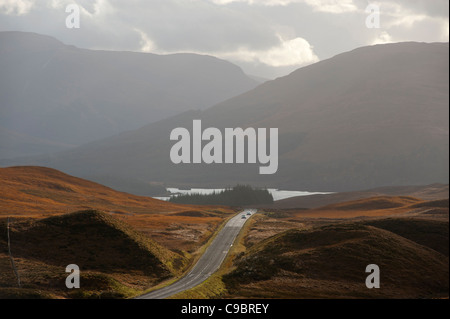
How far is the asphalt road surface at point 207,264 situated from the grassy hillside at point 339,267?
18.1 feet

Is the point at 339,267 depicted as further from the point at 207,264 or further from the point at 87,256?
the point at 87,256

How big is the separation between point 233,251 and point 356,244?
2884cm

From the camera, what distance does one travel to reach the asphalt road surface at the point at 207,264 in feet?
247

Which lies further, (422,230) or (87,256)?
(422,230)

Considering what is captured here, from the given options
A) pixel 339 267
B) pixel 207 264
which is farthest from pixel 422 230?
pixel 207 264

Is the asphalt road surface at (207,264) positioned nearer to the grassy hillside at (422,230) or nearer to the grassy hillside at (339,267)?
the grassy hillside at (339,267)

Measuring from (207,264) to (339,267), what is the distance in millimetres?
26632

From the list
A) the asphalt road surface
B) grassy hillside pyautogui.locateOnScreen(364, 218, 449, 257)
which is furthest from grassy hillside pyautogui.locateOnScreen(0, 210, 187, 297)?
grassy hillside pyautogui.locateOnScreen(364, 218, 449, 257)

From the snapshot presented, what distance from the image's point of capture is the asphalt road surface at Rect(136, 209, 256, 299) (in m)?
75.2

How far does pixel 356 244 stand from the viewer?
97438mm

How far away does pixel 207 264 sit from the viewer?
331ft

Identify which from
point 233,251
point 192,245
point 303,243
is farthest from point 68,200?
point 303,243

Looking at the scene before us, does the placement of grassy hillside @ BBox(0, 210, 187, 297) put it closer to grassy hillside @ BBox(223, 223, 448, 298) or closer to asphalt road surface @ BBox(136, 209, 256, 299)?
asphalt road surface @ BBox(136, 209, 256, 299)

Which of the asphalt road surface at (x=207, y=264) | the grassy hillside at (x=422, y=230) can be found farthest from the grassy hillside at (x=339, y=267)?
the asphalt road surface at (x=207, y=264)
